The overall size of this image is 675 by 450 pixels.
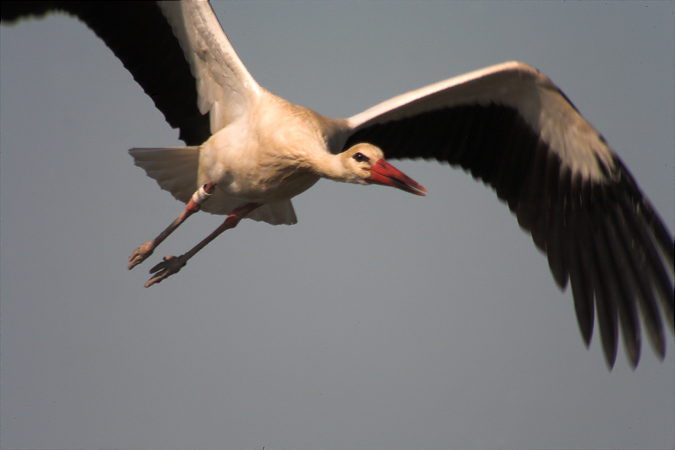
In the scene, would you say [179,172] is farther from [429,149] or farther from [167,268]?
[429,149]

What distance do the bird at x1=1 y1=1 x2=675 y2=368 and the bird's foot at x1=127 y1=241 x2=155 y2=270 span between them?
1 cm

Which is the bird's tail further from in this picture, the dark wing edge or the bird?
the dark wing edge

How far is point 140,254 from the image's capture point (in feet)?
20.8

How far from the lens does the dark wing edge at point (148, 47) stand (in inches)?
217

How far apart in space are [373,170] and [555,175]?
6.36ft

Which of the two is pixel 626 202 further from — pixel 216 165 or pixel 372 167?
pixel 216 165

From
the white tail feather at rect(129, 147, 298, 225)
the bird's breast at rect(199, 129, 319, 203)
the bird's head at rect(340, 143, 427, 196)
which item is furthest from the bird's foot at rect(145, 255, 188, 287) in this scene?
the bird's head at rect(340, 143, 427, 196)

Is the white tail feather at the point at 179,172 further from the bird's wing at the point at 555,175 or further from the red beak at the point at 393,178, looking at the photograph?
the red beak at the point at 393,178

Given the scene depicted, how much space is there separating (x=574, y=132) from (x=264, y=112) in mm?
2351

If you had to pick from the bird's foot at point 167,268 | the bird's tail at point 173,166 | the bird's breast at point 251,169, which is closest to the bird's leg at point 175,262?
the bird's foot at point 167,268

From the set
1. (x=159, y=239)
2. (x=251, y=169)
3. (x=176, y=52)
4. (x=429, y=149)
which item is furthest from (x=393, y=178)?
(x=159, y=239)

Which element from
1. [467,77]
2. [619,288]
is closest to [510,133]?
[467,77]

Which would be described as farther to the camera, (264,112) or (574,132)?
(574,132)

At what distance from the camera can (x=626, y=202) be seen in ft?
19.3
